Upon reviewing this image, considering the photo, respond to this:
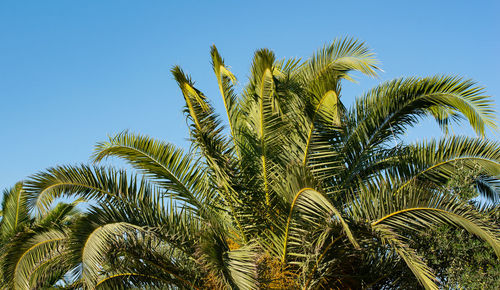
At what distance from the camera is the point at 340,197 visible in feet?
30.2

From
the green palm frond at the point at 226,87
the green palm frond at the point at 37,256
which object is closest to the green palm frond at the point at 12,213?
the green palm frond at the point at 37,256

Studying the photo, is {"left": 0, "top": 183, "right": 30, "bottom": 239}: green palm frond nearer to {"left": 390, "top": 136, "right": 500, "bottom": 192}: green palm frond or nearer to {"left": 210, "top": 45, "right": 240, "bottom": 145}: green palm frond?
{"left": 210, "top": 45, "right": 240, "bottom": 145}: green palm frond

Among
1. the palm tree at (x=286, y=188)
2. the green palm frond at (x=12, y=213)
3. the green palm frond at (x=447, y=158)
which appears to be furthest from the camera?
the green palm frond at (x=12, y=213)

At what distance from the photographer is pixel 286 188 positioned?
711 cm

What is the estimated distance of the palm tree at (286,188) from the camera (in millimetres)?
7324

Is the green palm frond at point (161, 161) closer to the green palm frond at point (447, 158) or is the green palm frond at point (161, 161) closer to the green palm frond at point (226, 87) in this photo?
the green palm frond at point (226, 87)

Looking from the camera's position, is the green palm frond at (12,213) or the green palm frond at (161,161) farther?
the green palm frond at (12,213)

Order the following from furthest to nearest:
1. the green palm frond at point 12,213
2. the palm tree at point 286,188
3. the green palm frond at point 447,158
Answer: the green palm frond at point 12,213, the green palm frond at point 447,158, the palm tree at point 286,188

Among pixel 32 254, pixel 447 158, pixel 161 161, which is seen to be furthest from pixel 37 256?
pixel 447 158

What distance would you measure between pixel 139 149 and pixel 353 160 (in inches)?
147

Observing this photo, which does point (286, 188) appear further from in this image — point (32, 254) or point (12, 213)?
point (12, 213)

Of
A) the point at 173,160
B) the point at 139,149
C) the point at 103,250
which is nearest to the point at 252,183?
the point at 173,160

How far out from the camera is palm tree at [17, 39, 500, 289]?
288 inches

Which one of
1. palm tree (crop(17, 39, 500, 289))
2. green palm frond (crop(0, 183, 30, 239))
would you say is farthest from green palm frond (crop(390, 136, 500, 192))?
green palm frond (crop(0, 183, 30, 239))
